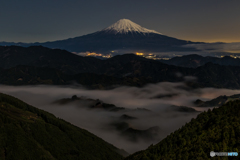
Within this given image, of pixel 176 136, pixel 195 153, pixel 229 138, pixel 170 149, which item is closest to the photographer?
pixel 195 153

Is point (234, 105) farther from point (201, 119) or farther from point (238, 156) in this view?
point (238, 156)

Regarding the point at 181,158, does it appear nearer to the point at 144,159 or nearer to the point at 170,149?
the point at 170,149

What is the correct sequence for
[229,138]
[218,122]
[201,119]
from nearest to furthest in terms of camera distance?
[229,138] → [218,122] → [201,119]

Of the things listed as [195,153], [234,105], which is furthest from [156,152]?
[234,105]

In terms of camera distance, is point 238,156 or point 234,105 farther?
point 234,105

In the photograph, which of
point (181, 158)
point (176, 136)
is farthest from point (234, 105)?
point (181, 158)

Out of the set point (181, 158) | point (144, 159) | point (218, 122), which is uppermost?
point (218, 122)

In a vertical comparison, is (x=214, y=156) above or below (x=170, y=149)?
above
